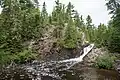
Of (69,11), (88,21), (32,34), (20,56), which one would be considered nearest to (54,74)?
(20,56)

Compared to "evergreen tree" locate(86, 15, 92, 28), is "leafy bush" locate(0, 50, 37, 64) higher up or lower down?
lower down

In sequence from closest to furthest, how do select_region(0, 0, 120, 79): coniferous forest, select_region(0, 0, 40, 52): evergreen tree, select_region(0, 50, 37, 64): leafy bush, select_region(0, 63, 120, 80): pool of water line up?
select_region(0, 63, 120, 80): pool of water < select_region(0, 50, 37, 64): leafy bush < select_region(0, 0, 120, 79): coniferous forest < select_region(0, 0, 40, 52): evergreen tree

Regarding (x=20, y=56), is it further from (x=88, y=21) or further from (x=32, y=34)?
(x=88, y=21)

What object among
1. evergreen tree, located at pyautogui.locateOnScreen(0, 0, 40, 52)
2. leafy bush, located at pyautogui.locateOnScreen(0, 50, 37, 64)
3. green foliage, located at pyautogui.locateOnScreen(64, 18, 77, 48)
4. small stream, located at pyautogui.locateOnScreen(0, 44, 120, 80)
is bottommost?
small stream, located at pyautogui.locateOnScreen(0, 44, 120, 80)

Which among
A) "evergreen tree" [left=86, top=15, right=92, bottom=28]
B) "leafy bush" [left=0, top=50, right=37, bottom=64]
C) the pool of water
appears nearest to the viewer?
the pool of water

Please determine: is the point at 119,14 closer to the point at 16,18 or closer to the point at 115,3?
the point at 115,3

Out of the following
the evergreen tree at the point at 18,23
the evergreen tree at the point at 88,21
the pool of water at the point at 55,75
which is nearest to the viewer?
the pool of water at the point at 55,75

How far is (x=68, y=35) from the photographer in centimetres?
4069

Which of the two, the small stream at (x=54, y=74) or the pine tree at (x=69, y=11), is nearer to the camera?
the small stream at (x=54, y=74)

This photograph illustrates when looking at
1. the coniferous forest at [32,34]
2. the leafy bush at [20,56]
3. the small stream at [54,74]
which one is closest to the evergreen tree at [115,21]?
the coniferous forest at [32,34]

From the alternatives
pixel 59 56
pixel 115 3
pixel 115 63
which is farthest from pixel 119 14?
pixel 59 56

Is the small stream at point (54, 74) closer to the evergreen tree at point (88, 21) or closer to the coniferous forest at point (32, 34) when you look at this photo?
the coniferous forest at point (32, 34)

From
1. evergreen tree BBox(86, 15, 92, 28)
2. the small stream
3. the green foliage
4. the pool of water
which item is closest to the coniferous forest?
the green foliage

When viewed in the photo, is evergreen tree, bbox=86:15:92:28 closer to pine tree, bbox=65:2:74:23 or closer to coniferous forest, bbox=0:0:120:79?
pine tree, bbox=65:2:74:23
